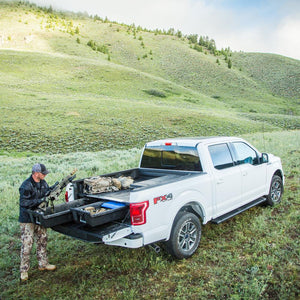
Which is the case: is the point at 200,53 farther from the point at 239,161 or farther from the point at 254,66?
the point at 239,161

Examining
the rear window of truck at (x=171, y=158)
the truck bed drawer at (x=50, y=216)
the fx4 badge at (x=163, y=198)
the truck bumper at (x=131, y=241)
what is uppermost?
the rear window of truck at (x=171, y=158)

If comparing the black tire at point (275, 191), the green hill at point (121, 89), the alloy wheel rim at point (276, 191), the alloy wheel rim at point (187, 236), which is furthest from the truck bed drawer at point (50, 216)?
the green hill at point (121, 89)

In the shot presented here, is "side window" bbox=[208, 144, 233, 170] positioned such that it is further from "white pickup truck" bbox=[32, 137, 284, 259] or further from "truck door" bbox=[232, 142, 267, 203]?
"truck door" bbox=[232, 142, 267, 203]

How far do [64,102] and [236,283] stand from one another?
33748 millimetres

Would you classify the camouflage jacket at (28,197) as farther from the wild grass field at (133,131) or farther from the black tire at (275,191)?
the black tire at (275,191)

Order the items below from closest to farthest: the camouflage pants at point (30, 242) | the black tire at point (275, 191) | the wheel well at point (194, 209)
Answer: the camouflage pants at point (30, 242) < the wheel well at point (194, 209) < the black tire at point (275, 191)

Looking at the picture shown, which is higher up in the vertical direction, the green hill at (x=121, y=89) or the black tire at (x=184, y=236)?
the green hill at (x=121, y=89)

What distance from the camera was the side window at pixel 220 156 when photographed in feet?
18.7

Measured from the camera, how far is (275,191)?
24.3 ft

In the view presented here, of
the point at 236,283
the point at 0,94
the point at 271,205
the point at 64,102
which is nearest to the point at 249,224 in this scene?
the point at 271,205

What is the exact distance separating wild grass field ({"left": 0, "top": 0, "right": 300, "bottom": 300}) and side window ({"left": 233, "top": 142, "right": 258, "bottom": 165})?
1238 millimetres

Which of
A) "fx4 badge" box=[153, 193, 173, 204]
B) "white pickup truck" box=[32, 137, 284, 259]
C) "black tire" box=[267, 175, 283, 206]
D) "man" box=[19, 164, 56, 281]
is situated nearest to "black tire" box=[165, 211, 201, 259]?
"white pickup truck" box=[32, 137, 284, 259]

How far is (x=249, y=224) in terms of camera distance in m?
6.19

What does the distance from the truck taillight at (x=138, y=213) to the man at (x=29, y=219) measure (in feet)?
5.08
